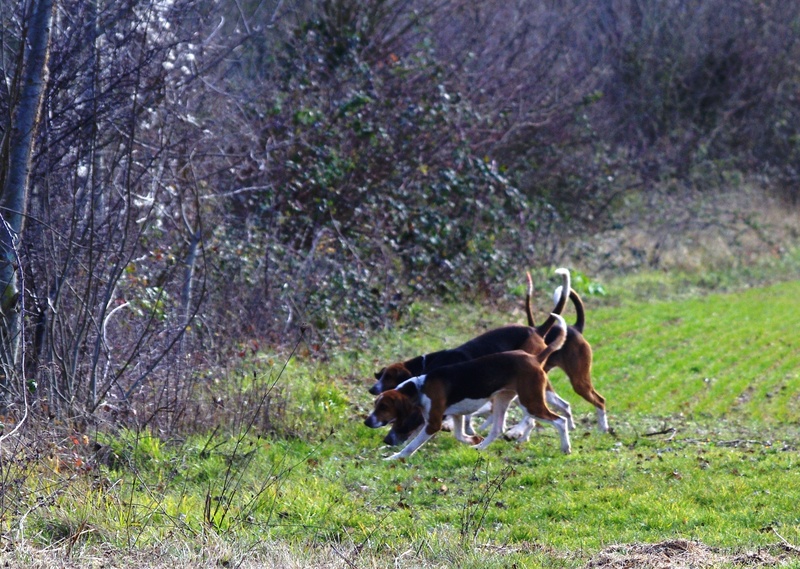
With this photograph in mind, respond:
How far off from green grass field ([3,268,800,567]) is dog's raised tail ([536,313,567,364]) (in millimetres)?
785

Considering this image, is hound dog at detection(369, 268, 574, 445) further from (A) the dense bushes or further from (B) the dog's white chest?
(A) the dense bushes

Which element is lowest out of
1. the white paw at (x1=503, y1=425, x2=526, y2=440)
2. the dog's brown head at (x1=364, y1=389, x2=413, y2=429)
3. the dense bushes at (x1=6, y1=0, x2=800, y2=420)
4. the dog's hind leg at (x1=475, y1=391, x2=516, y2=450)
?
the white paw at (x1=503, y1=425, x2=526, y2=440)

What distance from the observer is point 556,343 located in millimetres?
10039

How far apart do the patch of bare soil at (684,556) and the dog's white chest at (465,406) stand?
3273 mm

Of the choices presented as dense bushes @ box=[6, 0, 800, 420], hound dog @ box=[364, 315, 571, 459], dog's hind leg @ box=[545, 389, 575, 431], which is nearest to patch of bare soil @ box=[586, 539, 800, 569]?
hound dog @ box=[364, 315, 571, 459]

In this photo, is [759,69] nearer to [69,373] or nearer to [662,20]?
[662,20]

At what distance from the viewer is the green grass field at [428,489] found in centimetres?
640

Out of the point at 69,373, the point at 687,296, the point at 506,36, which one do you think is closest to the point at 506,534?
the point at 69,373

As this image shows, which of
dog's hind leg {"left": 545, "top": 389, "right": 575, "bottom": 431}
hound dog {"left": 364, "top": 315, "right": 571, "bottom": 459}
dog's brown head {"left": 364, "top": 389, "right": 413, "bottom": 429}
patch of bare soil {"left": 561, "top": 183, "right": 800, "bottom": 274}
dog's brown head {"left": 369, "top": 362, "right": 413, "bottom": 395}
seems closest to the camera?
hound dog {"left": 364, "top": 315, "right": 571, "bottom": 459}

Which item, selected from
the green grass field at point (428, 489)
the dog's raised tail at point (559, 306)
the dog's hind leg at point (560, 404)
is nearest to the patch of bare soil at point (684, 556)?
the green grass field at point (428, 489)

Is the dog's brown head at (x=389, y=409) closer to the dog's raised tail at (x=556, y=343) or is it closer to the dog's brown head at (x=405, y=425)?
the dog's brown head at (x=405, y=425)

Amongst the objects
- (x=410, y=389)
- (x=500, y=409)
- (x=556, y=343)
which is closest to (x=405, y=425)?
(x=410, y=389)

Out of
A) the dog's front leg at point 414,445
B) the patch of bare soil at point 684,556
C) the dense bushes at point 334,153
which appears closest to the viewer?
the patch of bare soil at point 684,556

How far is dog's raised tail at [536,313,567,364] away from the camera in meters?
9.92
